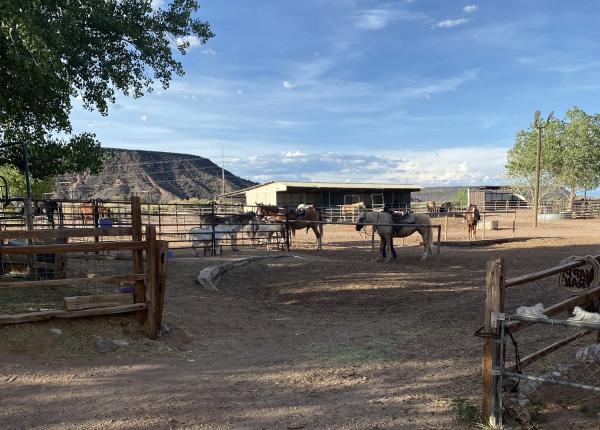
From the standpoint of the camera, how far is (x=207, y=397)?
13.4 feet

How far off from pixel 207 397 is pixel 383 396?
1.49m

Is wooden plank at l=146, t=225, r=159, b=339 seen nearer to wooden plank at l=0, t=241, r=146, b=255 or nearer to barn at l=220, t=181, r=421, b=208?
wooden plank at l=0, t=241, r=146, b=255

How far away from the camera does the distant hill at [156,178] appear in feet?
328

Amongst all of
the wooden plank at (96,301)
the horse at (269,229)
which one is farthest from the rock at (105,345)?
the horse at (269,229)

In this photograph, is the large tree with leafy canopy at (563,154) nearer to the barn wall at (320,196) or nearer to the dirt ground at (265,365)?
the barn wall at (320,196)

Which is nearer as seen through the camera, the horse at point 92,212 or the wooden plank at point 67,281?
the wooden plank at point 67,281

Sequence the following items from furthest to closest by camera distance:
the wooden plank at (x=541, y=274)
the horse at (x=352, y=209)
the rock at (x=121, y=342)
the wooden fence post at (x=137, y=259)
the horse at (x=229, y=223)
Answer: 1. the horse at (x=352, y=209)
2. the horse at (x=229, y=223)
3. the wooden fence post at (x=137, y=259)
4. the rock at (x=121, y=342)
5. the wooden plank at (x=541, y=274)

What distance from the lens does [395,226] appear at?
15125 millimetres

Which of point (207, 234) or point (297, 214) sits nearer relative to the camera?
point (207, 234)

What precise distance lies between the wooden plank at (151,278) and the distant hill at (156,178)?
9136cm

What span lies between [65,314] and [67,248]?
0.76 m

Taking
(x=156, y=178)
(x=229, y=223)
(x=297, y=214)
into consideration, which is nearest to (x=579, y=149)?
(x=297, y=214)

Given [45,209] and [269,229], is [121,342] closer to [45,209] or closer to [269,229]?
[45,209]

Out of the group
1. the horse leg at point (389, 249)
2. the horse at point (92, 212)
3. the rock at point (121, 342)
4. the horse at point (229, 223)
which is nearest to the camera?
the rock at point (121, 342)
